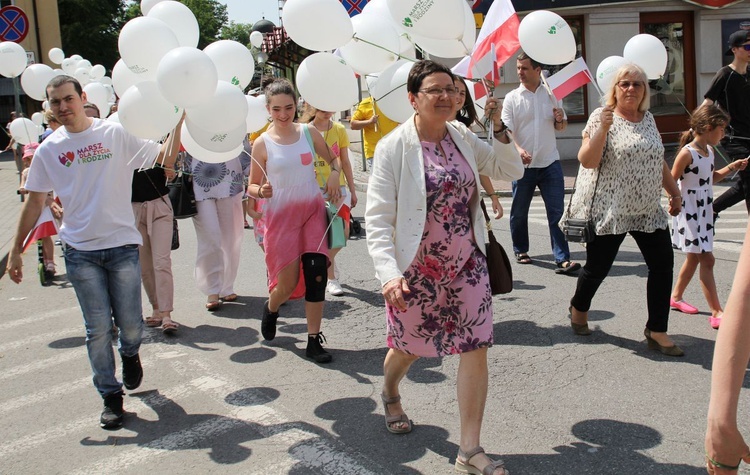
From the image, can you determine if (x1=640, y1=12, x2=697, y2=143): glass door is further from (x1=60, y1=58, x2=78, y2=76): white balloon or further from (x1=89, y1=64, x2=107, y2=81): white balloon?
(x1=60, y1=58, x2=78, y2=76): white balloon

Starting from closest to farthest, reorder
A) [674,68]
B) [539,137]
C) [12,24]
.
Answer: [539,137]
[12,24]
[674,68]

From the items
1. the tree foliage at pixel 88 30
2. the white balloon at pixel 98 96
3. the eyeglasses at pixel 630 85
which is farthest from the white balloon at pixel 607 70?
the tree foliage at pixel 88 30

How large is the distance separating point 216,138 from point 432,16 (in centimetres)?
142

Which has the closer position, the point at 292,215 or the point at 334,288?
the point at 292,215

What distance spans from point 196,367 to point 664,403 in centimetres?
313

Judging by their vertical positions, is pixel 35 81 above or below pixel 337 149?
above

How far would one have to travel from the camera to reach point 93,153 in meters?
4.30

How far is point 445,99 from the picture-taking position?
350 centimetres

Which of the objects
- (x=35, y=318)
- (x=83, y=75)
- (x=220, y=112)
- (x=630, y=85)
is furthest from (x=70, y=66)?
(x=630, y=85)

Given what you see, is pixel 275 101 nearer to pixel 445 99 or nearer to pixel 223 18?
pixel 445 99

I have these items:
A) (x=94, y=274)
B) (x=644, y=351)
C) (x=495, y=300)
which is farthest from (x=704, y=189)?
(x=94, y=274)

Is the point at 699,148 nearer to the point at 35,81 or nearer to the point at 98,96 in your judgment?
the point at 98,96

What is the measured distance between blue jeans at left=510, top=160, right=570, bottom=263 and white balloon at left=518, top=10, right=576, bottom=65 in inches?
91.5

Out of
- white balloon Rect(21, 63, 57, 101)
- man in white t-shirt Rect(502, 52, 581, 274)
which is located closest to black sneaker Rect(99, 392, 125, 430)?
man in white t-shirt Rect(502, 52, 581, 274)
